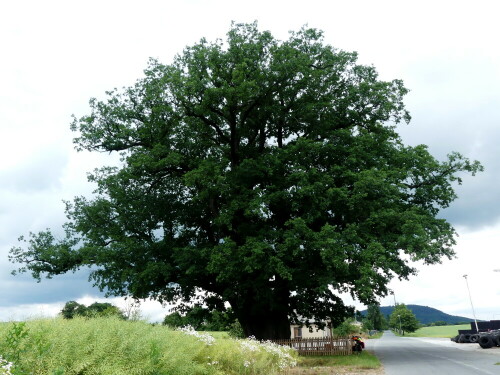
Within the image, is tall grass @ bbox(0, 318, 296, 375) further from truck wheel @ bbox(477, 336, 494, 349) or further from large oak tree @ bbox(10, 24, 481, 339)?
truck wheel @ bbox(477, 336, 494, 349)

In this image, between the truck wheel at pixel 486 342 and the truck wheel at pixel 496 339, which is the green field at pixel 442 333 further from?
the truck wheel at pixel 486 342

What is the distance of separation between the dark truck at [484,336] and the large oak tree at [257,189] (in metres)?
9.72

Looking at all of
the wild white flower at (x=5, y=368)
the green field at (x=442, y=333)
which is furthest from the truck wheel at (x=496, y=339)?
the green field at (x=442, y=333)

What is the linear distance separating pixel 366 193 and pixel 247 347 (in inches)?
432

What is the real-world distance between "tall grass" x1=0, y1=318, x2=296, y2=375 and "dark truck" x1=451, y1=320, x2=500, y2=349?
25629mm

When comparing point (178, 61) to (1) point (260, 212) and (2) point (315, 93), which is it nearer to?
(2) point (315, 93)

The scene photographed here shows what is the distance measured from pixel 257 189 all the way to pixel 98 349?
16.4m

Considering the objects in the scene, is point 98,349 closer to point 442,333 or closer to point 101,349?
point 101,349

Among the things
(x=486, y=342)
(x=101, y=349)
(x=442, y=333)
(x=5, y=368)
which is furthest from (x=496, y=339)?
(x=442, y=333)

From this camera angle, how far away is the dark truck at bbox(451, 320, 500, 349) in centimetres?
3006

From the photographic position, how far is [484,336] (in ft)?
99.6

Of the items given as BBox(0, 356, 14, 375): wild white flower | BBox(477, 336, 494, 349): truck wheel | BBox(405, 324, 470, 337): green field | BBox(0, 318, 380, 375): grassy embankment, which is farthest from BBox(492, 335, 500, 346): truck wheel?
BBox(405, 324, 470, 337): green field

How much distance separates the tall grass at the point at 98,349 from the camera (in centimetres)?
731

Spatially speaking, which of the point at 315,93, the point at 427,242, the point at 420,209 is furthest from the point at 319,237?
the point at 315,93
